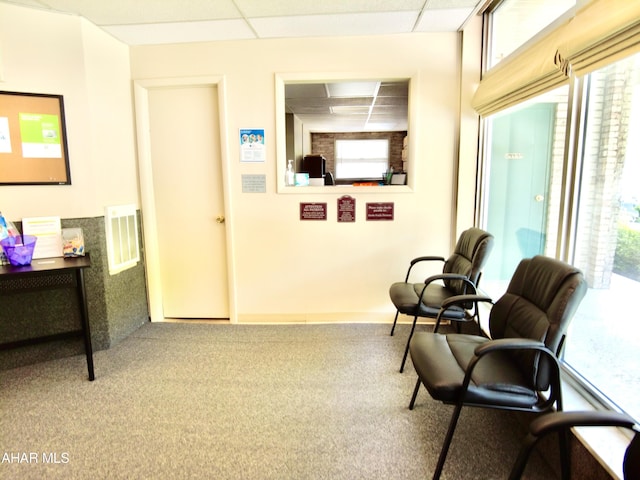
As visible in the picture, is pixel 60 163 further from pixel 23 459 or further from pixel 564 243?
pixel 564 243

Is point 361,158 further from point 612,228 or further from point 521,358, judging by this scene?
point 521,358

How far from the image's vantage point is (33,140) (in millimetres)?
2553

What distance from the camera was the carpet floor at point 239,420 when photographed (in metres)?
1.68

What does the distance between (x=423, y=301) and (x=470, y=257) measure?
1.55 ft

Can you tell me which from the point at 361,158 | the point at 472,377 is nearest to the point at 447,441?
the point at 472,377

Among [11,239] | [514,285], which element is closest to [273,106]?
[11,239]

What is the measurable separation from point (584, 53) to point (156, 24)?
2.83m

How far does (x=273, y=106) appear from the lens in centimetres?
312

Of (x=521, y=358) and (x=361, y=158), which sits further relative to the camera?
(x=361, y=158)

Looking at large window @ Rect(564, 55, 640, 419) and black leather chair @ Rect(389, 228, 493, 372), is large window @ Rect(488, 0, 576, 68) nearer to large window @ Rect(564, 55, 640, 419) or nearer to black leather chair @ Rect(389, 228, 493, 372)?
large window @ Rect(564, 55, 640, 419)

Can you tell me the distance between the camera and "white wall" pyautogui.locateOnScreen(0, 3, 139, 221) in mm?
2477

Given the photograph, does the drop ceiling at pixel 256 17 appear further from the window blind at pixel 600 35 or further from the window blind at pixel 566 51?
the window blind at pixel 600 35

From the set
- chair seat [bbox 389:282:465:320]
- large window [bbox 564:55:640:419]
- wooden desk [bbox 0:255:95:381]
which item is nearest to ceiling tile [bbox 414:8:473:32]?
large window [bbox 564:55:640:419]

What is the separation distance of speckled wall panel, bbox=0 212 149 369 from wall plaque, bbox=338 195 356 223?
197 centimetres
